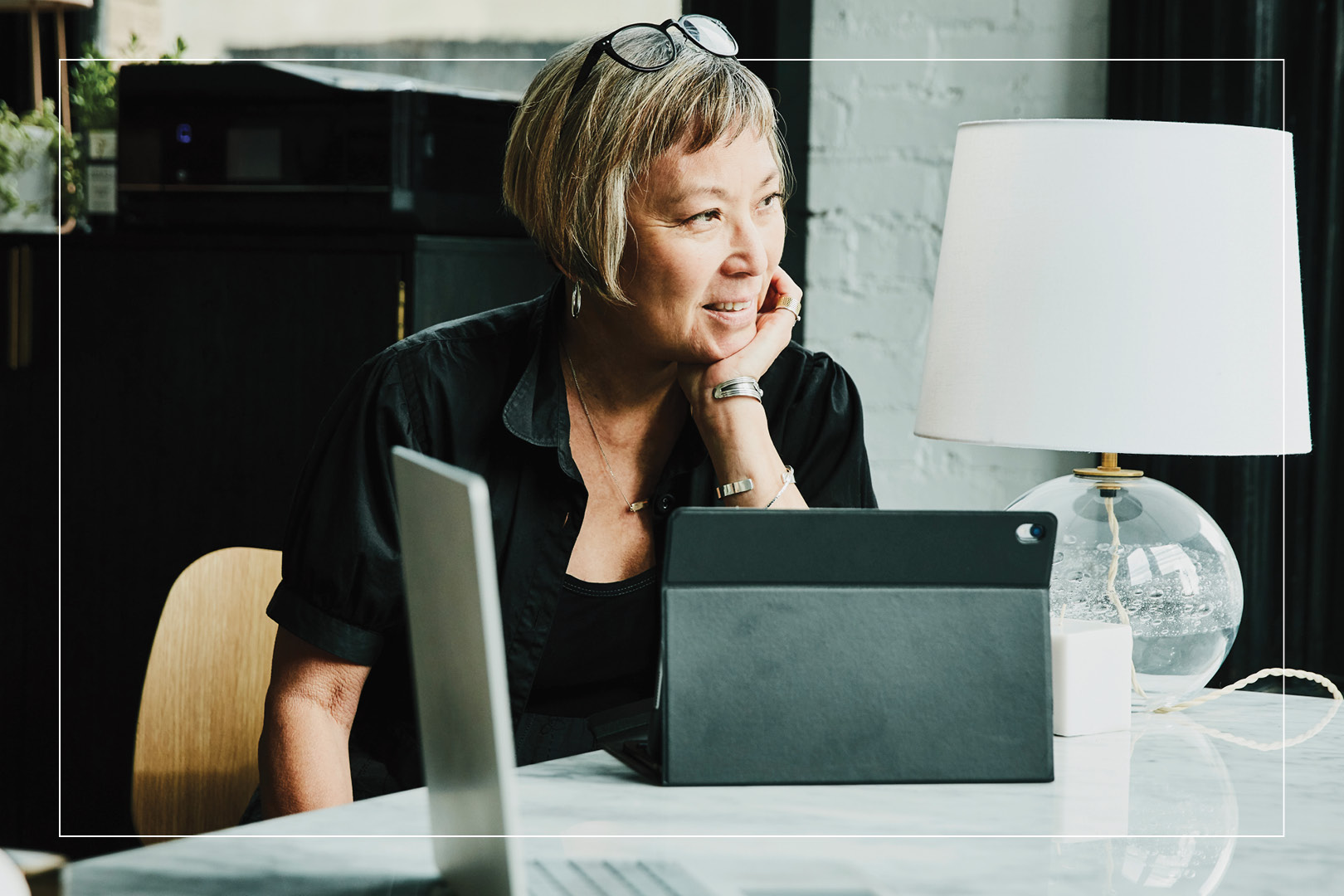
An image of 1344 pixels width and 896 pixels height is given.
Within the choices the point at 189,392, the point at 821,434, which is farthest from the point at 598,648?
the point at 189,392

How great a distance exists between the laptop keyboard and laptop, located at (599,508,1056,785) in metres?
0.08

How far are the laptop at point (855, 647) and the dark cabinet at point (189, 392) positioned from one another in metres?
1.31

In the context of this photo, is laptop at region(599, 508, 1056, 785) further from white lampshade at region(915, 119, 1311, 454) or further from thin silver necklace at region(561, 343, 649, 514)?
thin silver necklace at region(561, 343, 649, 514)

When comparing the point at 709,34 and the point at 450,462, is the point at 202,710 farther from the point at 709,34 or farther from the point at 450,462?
the point at 709,34

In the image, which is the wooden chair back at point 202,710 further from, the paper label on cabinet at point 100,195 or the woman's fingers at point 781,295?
the paper label on cabinet at point 100,195

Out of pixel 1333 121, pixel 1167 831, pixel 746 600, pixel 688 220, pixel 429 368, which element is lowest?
pixel 1167 831

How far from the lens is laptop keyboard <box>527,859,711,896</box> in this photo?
65 centimetres

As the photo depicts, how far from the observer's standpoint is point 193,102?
1985 millimetres

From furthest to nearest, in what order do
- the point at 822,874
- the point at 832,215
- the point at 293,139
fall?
the point at 293,139
the point at 832,215
the point at 822,874

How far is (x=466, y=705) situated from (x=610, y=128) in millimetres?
622

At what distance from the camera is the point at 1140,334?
3.25 ft

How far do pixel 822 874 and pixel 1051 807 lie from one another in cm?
17

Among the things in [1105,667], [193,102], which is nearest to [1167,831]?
[1105,667]

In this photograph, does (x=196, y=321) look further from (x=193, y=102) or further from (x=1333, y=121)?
(x=1333, y=121)
